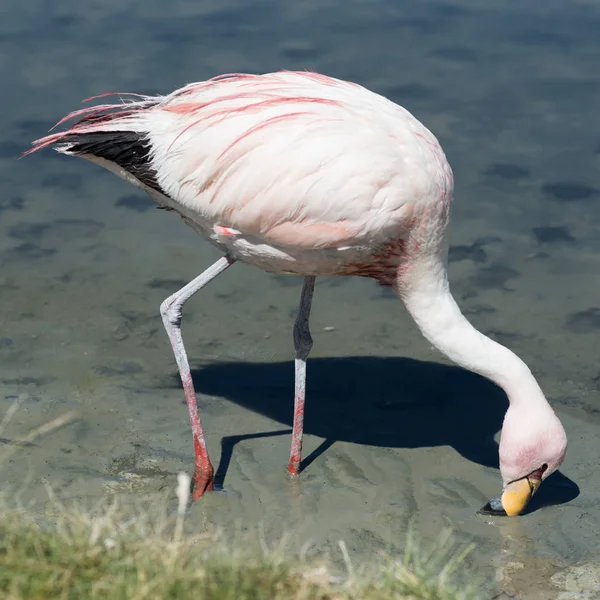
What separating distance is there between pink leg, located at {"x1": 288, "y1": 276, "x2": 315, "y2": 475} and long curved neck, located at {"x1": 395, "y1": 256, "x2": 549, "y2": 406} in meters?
0.75

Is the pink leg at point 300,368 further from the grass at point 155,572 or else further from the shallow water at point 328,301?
the grass at point 155,572

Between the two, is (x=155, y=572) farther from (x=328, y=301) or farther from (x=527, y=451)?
(x=328, y=301)

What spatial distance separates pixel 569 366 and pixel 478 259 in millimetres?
1488

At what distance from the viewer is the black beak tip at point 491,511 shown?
18.8ft

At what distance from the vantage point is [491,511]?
575 cm

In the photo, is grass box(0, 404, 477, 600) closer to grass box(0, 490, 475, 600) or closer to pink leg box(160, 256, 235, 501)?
grass box(0, 490, 475, 600)

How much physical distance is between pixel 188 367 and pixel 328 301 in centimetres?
230

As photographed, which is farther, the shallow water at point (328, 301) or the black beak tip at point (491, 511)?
the shallow water at point (328, 301)

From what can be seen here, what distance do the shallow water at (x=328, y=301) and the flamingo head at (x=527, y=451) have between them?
189mm

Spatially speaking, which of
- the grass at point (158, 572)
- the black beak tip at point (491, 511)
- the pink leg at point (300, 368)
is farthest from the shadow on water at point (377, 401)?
the grass at point (158, 572)

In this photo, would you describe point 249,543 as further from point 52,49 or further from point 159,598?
point 52,49

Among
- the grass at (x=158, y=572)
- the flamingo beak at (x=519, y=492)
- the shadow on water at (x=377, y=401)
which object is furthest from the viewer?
the shadow on water at (x=377, y=401)

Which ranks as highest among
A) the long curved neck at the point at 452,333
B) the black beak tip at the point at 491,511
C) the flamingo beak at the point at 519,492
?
the long curved neck at the point at 452,333

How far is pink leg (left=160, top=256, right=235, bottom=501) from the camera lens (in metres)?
5.89
